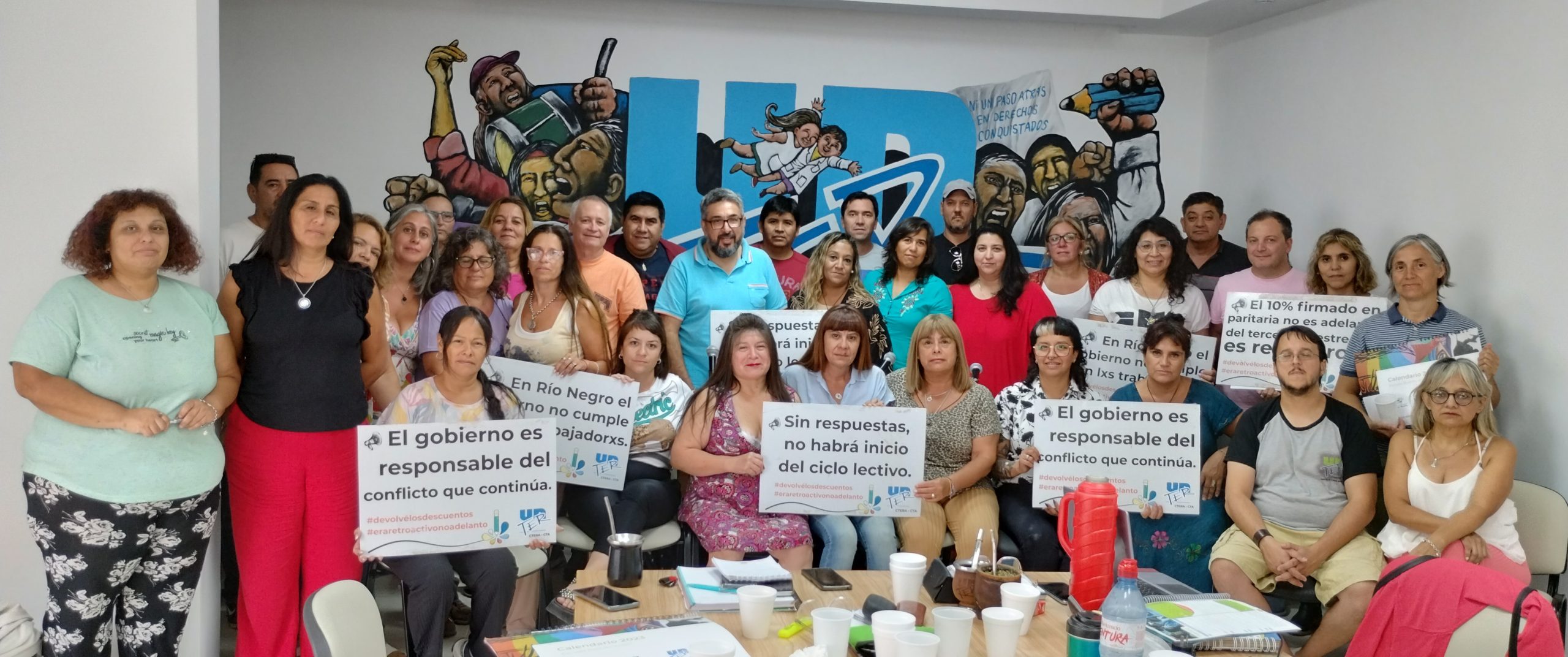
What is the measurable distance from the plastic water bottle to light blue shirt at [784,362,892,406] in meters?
2.29

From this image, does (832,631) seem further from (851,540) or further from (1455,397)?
(1455,397)

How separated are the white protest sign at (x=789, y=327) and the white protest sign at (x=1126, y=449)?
1.14m

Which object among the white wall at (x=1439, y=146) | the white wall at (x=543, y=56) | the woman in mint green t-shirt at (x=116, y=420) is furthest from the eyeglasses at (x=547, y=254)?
the white wall at (x=1439, y=146)

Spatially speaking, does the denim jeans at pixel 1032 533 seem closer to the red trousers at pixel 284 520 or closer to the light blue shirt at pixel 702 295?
the light blue shirt at pixel 702 295

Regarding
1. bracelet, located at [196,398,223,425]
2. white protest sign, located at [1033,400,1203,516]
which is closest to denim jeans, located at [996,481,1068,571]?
white protest sign, located at [1033,400,1203,516]

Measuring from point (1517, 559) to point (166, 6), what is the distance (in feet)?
17.1

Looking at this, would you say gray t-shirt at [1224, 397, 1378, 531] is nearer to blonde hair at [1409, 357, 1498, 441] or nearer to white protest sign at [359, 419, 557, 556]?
blonde hair at [1409, 357, 1498, 441]

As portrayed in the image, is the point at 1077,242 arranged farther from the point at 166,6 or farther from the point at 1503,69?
the point at 166,6

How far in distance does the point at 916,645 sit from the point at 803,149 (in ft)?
17.7

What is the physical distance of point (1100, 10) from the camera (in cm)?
722

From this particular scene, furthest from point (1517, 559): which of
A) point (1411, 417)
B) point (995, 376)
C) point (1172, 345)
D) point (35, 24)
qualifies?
point (35, 24)

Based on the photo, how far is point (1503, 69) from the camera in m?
5.33

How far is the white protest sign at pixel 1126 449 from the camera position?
4.38 metres

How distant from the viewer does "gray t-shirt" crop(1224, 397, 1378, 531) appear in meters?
4.37
